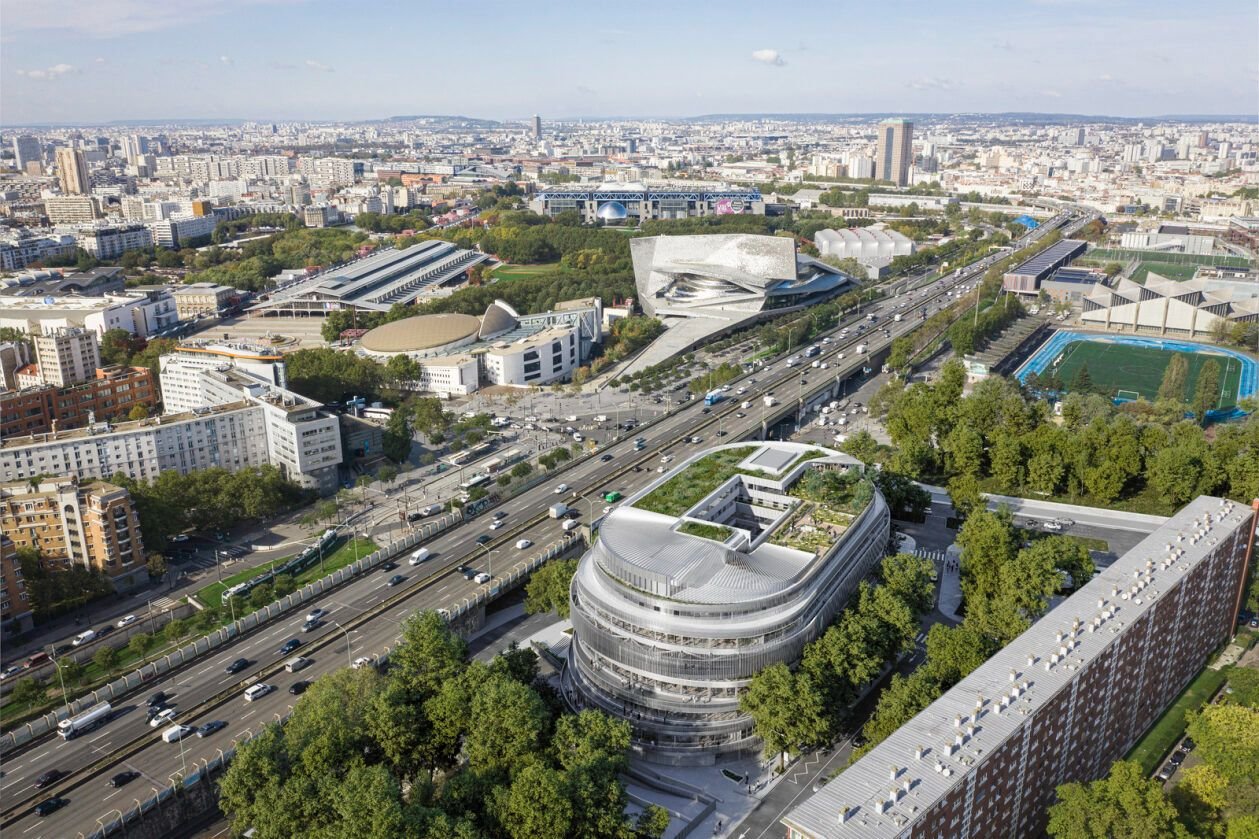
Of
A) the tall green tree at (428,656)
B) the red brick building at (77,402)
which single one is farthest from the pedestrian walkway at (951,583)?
the red brick building at (77,402)

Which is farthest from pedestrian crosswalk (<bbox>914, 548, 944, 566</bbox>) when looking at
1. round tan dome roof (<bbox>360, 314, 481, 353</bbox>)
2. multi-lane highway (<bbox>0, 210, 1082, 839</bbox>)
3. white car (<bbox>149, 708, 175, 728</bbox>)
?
round tan dome roof (<bbox>360, 314, 481, 353</bbox>)

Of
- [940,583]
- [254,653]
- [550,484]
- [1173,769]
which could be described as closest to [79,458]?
[254,653]

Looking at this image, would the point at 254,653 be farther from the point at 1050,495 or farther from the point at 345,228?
the point at 345,228

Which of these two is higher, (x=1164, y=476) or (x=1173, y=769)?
(x=1164, y=476)

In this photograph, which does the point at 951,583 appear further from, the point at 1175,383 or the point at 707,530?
the point at 1175,383

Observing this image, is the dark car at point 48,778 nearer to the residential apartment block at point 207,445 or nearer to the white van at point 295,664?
the white van at point 295,664

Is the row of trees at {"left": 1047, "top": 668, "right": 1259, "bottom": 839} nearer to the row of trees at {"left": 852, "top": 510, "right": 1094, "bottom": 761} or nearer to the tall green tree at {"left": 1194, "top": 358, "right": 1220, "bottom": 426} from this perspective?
the row of trees at {"left": 852, "top": 510, "right": 1094, "bottom": 761}
